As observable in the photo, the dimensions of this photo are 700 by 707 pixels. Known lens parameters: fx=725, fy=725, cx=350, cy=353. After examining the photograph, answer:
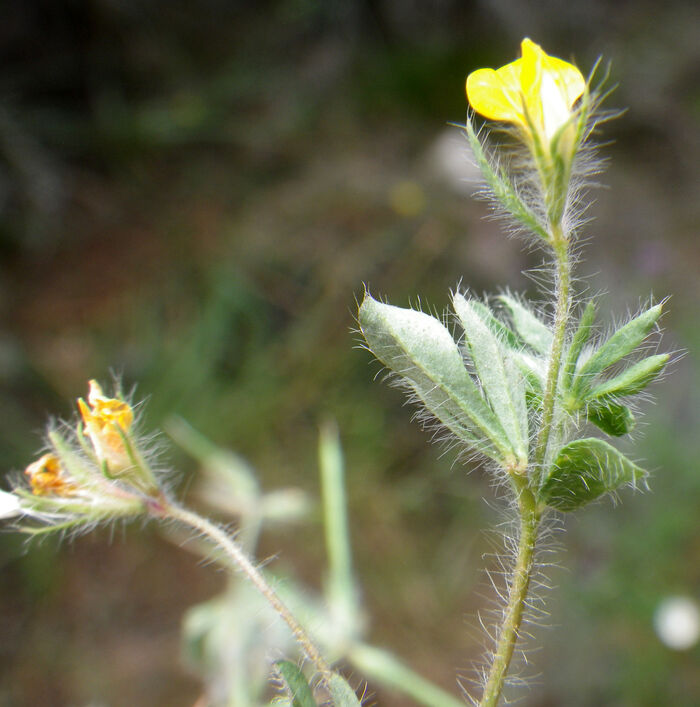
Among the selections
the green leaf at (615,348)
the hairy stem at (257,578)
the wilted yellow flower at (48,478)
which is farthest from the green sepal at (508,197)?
the wilted yellow flower at (48,478)

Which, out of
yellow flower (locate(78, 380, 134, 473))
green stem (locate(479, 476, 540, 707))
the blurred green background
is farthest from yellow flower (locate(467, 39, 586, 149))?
the blurred green background

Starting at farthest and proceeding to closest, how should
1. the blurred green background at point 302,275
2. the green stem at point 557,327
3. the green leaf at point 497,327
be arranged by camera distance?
the blurred green background at point 302,275
the green leaf at point 497,327
the green stem at point 557,327

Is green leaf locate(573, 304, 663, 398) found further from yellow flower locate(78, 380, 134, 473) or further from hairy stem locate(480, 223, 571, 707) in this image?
yellow flower locate(78, 380, 134, 473)

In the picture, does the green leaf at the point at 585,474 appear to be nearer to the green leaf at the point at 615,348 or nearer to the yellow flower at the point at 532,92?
the green leaf at the point at 615,348

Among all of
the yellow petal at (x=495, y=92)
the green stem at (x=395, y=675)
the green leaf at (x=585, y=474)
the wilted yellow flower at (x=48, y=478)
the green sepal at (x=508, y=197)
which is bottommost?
the green stem at (x=395, y=675)

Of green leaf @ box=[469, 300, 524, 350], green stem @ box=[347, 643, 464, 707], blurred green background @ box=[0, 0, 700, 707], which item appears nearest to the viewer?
green leaf @ box=[469, 300, 524, 350]

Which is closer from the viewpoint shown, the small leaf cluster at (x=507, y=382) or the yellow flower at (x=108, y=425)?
the small leaf cluster at (x=507, y=382)
